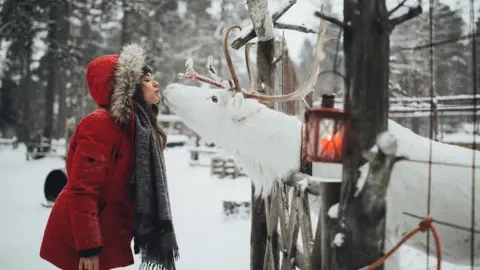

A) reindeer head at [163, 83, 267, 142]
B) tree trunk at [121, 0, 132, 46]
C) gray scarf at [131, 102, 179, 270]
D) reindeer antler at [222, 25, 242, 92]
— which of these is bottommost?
gray scarf at [131, 102, 179, 270]

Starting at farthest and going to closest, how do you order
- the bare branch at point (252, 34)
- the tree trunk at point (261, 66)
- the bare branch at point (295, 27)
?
the bare branch at point (295, 27) < the bare branch at point (252, 34) < the tree trunk at point (261, 66)

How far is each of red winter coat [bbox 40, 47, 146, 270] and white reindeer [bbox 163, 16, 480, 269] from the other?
116 centimetres

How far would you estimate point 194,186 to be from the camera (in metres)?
9.82

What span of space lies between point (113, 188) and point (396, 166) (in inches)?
82.9

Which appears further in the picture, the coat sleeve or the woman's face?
the woman's face

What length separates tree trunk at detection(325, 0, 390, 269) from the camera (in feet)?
4.37

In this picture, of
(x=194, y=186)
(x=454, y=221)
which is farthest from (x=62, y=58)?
(x=454, y=221)

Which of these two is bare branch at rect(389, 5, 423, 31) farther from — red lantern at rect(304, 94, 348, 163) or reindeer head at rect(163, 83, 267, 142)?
reindeer head at rect(163, 83, 267, 142)

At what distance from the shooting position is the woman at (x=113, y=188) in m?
1.91

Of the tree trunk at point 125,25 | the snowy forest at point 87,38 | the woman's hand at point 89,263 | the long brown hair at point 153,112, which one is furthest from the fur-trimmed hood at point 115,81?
the tree trunk at point 125,25

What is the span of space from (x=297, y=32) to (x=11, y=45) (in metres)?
18.5

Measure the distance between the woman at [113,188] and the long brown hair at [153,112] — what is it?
0.05ft

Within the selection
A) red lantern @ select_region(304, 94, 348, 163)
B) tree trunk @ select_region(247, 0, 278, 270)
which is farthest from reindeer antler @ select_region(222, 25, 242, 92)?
red lantern @ select_region(304, 94, 348, 163)

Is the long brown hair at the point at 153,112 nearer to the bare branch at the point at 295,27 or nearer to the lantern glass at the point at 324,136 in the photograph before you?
the lantern glass at the point at 324,136
